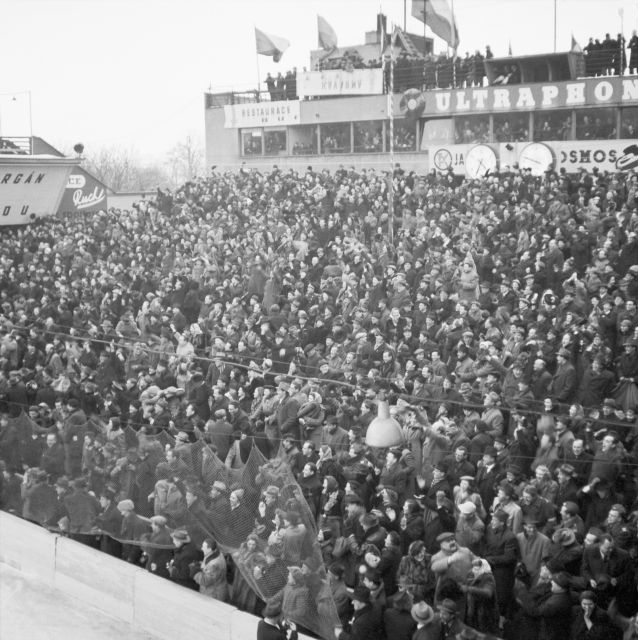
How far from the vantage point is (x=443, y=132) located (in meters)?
26.9

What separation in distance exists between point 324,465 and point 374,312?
5346 millimetres

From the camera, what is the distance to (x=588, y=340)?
10.5 m

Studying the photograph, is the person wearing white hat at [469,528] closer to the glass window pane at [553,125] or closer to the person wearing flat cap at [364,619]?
the person wearing flat cap at [364,619]

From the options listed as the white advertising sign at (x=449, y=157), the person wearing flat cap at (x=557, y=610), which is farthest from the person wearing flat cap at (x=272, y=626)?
the white advertising sign at (x=449, y=157)

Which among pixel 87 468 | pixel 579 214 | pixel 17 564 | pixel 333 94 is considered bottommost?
pixel 17 564

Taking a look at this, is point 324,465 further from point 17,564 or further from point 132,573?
point 17,564

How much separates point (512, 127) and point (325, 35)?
9.58 m

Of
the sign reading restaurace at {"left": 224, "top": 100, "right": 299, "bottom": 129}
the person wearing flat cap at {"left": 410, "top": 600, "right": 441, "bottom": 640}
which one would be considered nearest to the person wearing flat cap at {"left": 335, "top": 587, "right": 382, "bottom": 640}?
the person wearing flat cap at {"left": 410, "top": 600, "right": 441, "bottom": 640}

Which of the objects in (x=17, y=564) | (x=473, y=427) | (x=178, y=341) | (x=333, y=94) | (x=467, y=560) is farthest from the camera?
(x=333, y=94)

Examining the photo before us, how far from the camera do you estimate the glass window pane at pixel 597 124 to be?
911 inches

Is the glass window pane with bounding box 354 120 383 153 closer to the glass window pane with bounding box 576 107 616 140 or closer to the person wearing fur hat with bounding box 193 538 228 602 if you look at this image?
the glass window pane with bounding box 576 107 616 140

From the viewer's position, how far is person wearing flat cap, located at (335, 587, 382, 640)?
251 inches

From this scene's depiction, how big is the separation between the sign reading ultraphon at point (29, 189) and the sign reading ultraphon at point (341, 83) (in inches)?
350

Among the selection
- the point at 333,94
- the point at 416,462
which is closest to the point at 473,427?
the point at 416,462
